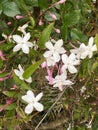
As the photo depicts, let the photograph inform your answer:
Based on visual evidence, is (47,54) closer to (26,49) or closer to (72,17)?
Answer: (26,49)

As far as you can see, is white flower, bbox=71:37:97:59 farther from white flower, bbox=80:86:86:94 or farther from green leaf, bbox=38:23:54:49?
white flower, bbox=80:86:86:94

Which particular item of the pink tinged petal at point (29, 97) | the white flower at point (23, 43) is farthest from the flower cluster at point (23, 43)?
the pink tinged petal at point (29, 97)

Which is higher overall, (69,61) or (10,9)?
(10,9)

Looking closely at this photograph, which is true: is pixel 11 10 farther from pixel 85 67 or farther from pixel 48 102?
pixel 48 102

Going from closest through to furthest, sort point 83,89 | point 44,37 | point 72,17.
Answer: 1. point 44,37
2. point 72,17
3. point 83,89

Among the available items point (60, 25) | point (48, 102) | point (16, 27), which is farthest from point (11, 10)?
point (48, 102)

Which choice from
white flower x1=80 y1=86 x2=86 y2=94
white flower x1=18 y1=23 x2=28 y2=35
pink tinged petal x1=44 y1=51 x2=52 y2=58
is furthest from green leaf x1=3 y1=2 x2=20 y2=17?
white flower x1=80 y1=86 x2=86 y2=94

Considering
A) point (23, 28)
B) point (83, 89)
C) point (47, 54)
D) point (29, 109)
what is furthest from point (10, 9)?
point (83, 89)

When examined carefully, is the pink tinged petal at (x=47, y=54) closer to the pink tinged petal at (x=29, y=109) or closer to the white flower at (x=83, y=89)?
the pink tinged petal at (x=29, y=109)
